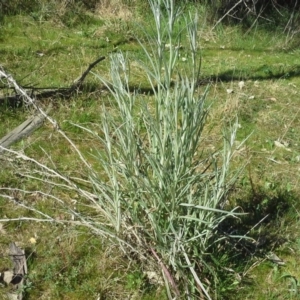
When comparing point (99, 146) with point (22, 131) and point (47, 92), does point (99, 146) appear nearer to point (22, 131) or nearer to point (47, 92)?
point (22, 131)

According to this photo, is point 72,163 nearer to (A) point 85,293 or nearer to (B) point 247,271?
(A) point 85,293

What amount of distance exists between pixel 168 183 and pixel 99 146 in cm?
215

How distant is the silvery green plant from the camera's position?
2.89m

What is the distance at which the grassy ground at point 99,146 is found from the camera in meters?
3.46

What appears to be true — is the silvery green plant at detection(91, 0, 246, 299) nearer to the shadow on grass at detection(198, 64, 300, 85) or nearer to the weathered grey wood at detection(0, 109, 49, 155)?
the weathered grey wood at detection(0, 109, 49, 155)

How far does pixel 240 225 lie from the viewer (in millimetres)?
3908

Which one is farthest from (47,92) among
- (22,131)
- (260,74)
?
(260,74)

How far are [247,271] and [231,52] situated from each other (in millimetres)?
5322

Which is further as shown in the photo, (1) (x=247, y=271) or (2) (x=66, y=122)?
(2) (x=66, y=122)

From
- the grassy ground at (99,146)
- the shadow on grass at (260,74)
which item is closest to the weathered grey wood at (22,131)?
the grassy ground at (99,146)

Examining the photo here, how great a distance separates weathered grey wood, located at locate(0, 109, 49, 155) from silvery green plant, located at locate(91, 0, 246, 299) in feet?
6.03

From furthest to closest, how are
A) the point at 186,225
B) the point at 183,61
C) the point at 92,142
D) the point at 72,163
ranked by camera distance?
the point at 183,61 < the point at 92,142 < the point at 72,163 < the point at 186,225

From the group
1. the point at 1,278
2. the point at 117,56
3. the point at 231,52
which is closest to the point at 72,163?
the point at 1,278

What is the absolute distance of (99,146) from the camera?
5.07 meters
